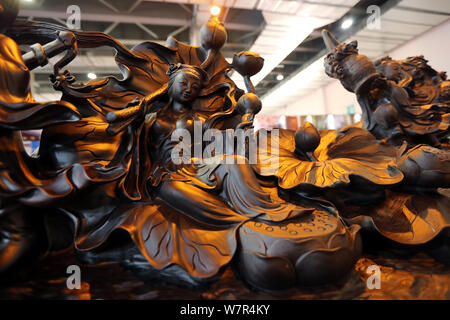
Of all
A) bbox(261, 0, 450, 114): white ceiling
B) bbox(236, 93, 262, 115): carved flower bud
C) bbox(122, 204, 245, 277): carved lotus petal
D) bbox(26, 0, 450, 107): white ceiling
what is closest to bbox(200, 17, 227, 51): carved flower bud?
bbox(236, 93, 262, 115): carved flower bud

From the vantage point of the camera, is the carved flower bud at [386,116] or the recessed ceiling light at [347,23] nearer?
the carved flower bud at [386,116]

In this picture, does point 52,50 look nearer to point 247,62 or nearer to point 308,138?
point 247,62

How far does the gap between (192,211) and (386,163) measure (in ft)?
2.28

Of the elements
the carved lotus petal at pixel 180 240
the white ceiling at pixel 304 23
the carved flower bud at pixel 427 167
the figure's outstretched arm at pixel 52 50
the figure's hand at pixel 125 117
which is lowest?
the carved lotus petal at pixel 180 240

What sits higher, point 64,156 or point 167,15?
point 167,15

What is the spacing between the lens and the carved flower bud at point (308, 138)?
3.08 feet

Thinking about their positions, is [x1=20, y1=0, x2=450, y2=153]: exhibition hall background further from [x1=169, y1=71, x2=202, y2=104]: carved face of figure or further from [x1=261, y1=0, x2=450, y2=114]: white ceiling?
[x1=169, y1=71, x2=202, y2=104]: carved face of figure

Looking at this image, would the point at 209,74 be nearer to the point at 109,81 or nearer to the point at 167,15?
the point at 109,81

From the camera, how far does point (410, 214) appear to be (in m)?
0.81

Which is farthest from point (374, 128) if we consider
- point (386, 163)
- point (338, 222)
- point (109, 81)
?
point (109, 81)

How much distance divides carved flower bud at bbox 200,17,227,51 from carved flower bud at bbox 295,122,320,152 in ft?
1.63

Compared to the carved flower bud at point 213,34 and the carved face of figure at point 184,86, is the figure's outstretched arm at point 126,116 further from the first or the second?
the carved flower bud at point 213,34

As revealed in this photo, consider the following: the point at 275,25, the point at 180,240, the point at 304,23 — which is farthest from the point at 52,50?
the point at 304,23

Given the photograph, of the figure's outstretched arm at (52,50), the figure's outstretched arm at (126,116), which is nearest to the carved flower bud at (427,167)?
the figure's outstretched arm at (126,116)
